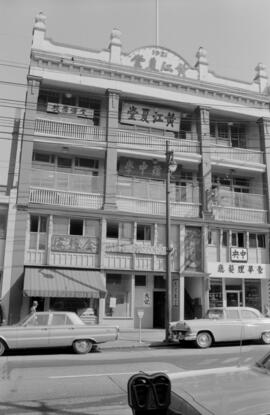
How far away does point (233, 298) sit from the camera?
24969 mm

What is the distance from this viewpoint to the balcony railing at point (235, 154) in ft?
86.2

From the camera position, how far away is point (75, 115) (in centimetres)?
2473

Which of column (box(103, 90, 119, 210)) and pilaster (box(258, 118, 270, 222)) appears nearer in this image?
column (box(103, 90, 119, 210))

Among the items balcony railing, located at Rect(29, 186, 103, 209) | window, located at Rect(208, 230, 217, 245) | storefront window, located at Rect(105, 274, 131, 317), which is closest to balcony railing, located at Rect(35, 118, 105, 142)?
balcony railing, located at Rect(29, 186, 103, 209)

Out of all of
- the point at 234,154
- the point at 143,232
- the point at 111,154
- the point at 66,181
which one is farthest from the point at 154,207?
the point at 234,154

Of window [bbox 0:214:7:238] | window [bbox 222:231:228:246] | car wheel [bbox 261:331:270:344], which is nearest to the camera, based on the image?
car wheel [bbox 261:331:270:344]

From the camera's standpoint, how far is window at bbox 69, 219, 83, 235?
22.6 m

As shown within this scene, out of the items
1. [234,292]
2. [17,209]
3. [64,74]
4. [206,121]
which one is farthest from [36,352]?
[206,121]

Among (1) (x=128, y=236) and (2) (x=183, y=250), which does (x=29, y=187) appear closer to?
(1) (x=128, y=236)

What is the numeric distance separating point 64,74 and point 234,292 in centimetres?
1604

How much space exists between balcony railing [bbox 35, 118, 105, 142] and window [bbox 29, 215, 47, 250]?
4.69 metres

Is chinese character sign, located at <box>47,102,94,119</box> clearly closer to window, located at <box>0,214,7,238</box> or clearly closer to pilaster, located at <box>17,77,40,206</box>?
pilaster, located at <box>17,77,40,206</box>

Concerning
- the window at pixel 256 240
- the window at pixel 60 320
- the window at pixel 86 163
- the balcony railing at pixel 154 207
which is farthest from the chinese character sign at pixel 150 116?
the window at pixel 60 320

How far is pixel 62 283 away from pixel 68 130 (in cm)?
863
